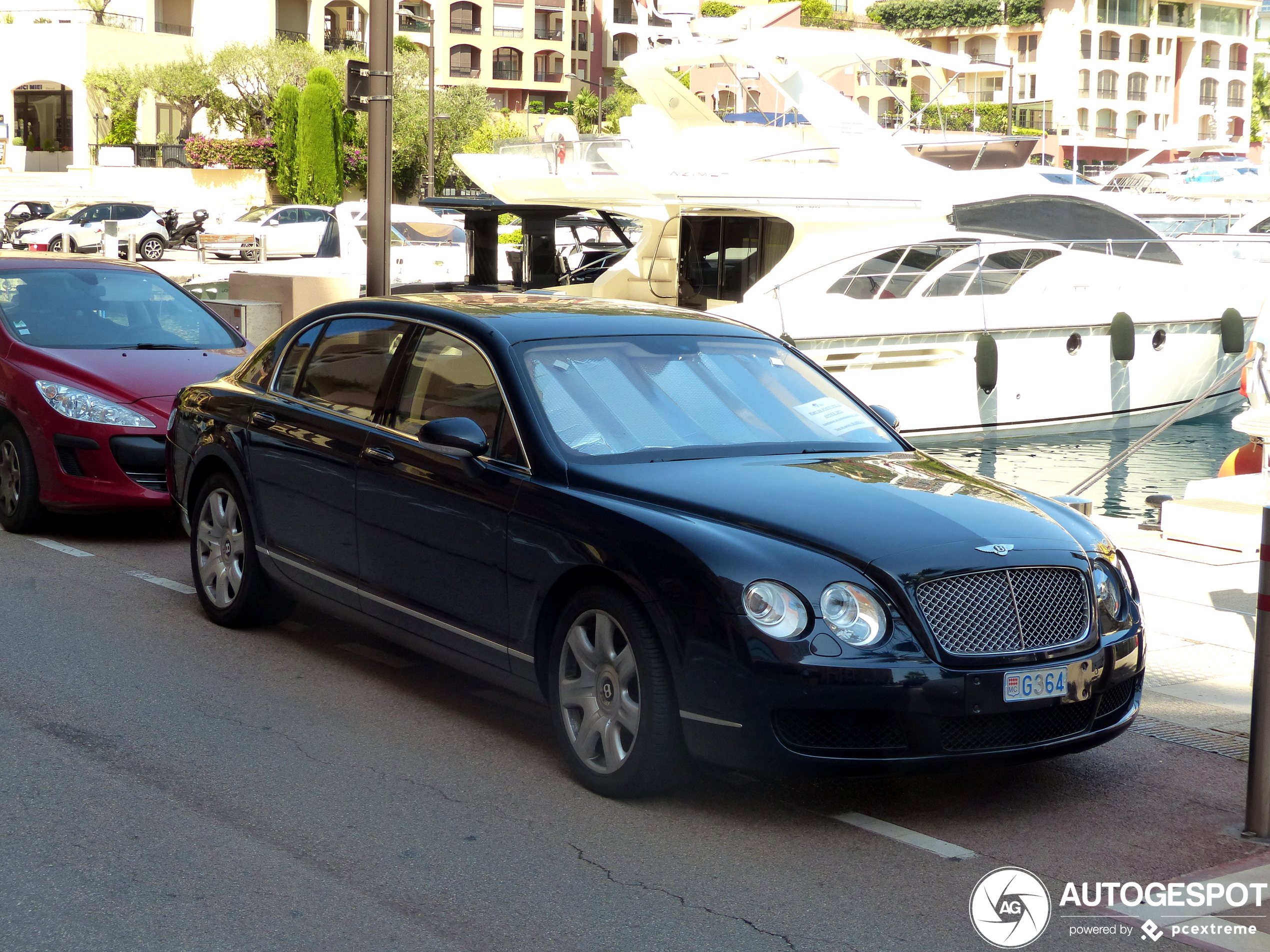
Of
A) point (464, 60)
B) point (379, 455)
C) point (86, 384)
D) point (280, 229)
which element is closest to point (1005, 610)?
point (379, 455)

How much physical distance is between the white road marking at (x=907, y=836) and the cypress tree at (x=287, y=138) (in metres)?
55.2

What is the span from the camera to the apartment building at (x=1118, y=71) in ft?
331

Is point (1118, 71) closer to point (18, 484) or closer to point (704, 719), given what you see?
point (18, 484)

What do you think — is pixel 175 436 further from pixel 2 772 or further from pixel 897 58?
pixel 897 58

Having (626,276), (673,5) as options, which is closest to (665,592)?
(626,276)

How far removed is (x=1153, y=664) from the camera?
684 cm

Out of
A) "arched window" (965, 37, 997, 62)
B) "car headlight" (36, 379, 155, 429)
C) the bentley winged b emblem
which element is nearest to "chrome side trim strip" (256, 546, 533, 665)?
the bentley winged b emblem

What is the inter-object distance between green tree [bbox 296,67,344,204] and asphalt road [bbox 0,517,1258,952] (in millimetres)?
51999

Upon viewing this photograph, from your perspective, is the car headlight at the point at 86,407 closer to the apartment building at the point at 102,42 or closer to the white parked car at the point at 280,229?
the white parked car at the point at 280,229

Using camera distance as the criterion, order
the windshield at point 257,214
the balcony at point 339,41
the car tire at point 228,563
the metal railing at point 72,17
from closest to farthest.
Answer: the car tire at point 228,563 < the windshield at point 257,214 < the metal railing at point 72,17 < the balcony at point 339,41

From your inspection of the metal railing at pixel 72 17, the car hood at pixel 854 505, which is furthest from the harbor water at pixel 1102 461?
the metal railing at pixel 72 17

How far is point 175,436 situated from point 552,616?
3.25m

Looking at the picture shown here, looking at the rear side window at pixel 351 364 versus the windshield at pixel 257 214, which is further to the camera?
the windshield at pixel 257 214

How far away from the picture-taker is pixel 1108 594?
5094 mm
